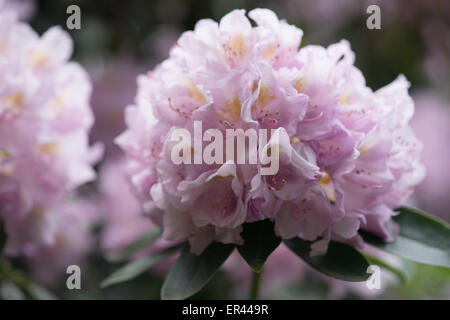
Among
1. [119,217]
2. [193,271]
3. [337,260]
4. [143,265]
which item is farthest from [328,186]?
[119,217]

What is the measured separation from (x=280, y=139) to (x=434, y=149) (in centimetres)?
141

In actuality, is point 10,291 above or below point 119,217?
below

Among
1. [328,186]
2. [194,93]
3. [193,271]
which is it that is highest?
[194,93]

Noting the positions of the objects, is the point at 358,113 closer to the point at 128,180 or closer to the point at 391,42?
the point at 128,180

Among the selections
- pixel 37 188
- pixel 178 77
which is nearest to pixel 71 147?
pixel 37 188

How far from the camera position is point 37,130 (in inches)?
37.5

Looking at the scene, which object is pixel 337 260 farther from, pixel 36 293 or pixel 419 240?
pixel 36 293

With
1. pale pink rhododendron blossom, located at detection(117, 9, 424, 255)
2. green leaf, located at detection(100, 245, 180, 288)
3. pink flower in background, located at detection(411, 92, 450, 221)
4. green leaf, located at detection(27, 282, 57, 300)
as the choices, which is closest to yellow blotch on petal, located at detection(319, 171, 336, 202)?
pale pink rhododendron blossom, located at detection(117, 9, 424, 255)

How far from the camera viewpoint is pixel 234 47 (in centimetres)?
80

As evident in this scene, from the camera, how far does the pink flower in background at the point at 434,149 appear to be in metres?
1.88

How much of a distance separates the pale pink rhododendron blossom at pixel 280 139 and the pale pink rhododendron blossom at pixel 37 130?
23 centimetres

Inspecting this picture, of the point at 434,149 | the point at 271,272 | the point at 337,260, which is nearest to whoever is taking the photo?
the point at 337,260

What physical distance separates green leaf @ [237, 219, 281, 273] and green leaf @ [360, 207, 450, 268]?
16 centimetres

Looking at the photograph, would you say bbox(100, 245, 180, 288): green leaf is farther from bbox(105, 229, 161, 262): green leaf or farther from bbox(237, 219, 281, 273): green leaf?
bbox(237, 219, 281, 273): green leaf
